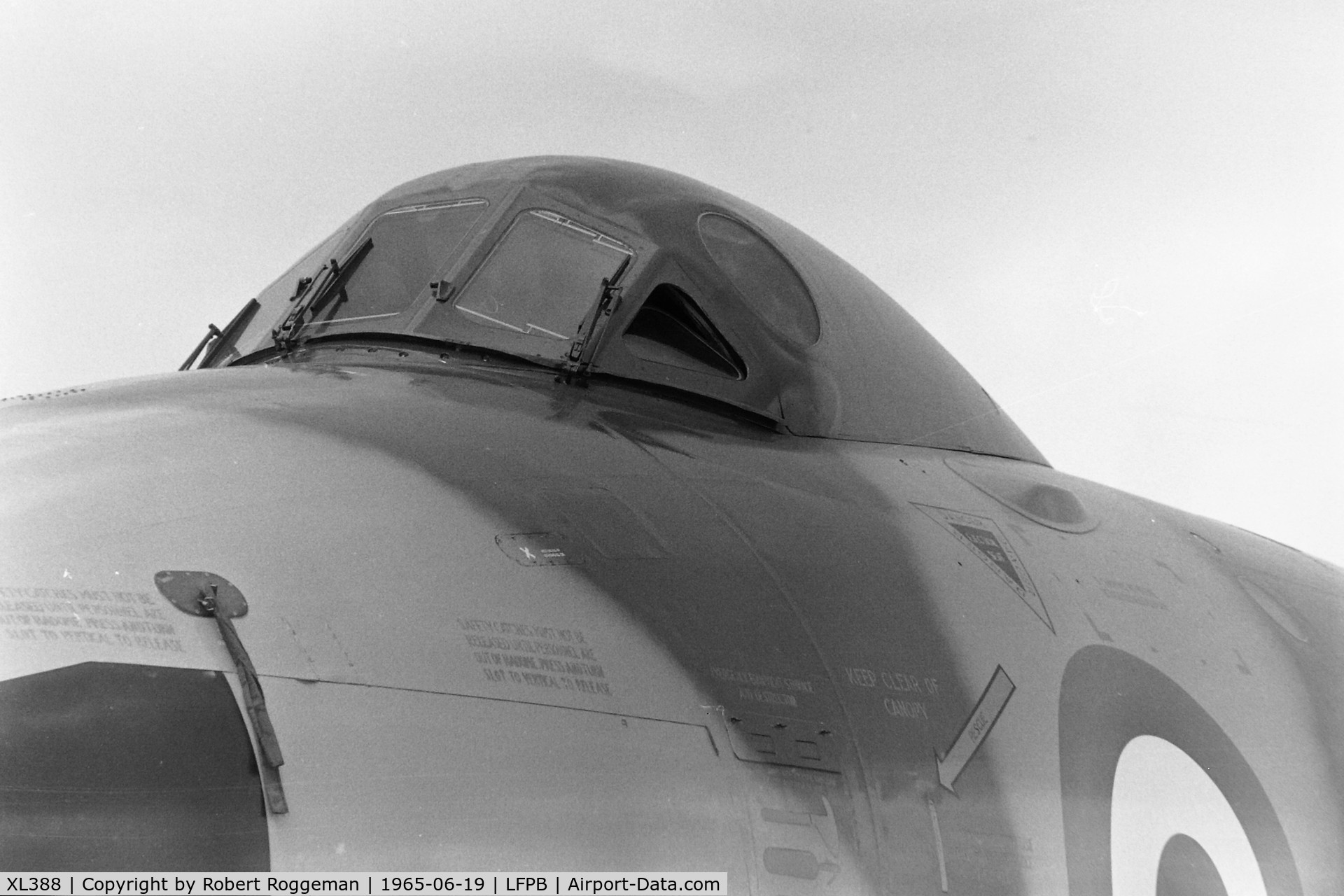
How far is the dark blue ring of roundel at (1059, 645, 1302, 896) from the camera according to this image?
4.66m

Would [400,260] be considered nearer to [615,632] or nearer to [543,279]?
[543,279]

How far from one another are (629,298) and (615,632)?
200cm

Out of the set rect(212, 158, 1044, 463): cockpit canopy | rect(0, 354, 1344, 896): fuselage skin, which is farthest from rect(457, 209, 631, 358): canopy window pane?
rect(0, 354, 1344, 896): fuselage skin

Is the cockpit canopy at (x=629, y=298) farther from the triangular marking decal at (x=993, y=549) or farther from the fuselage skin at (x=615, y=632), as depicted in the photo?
the triangular marking decal at (x=993, y=549)

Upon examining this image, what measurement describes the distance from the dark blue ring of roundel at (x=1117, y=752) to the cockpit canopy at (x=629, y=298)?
1.34m

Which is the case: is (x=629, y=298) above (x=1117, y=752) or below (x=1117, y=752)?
above

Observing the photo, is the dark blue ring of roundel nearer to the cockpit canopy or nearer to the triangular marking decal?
the triangular marking decal

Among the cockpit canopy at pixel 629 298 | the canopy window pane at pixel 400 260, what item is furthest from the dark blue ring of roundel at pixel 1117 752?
the canopy window pane at pixel 400 260

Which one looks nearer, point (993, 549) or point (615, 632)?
point (615, 632)

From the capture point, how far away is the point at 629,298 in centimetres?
560
